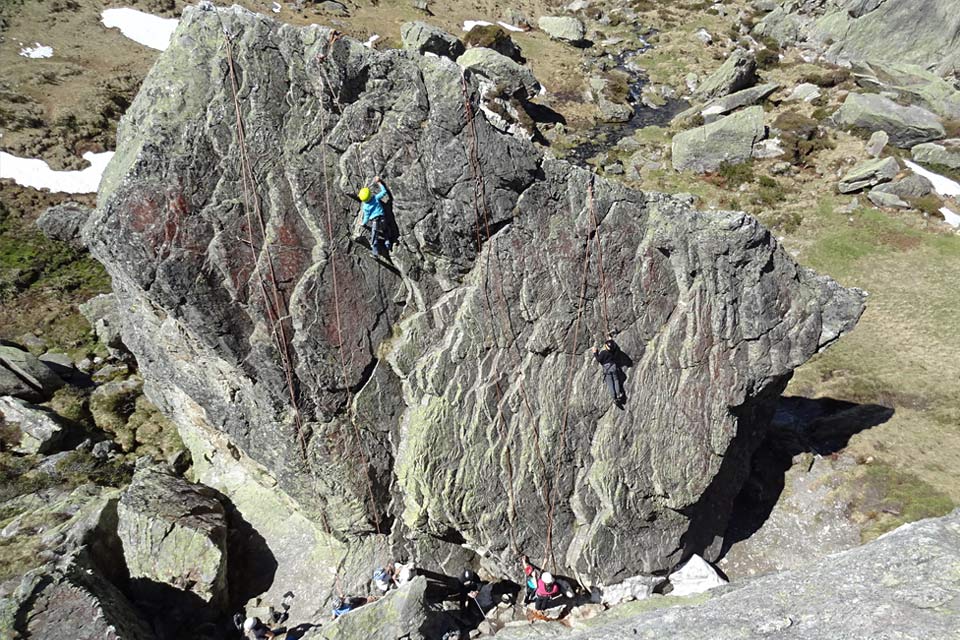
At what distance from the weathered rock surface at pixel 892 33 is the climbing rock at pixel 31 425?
237 ft

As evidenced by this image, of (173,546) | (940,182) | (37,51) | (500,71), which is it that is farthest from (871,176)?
(37,51)

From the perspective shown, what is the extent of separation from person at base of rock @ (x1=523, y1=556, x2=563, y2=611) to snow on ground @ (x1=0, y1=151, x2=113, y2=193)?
121ft

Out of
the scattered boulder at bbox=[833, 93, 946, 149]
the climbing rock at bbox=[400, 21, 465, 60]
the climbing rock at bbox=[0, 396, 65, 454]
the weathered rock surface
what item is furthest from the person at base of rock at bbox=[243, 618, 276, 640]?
the weathered rock surface

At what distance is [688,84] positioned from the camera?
187ft

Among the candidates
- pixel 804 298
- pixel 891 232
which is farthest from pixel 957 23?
pixel 804 298

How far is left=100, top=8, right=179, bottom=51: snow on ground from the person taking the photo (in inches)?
1874

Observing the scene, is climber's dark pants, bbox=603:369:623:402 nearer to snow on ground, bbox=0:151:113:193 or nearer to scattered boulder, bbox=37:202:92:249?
scattered boulder, bbox=37:202:92:249

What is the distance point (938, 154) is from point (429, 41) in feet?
145

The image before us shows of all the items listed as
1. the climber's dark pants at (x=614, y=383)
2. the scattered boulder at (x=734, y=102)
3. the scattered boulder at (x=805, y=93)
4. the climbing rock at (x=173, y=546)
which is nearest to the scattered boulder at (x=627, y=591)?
the climber's dark pants at (x=614, y=383)

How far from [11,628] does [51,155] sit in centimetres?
3474

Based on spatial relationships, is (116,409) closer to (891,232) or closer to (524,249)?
(524,249)

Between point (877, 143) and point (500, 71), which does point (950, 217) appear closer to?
point (877, 143)

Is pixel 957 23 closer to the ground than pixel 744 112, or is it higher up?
higher up

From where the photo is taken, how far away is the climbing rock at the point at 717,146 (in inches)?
1638
